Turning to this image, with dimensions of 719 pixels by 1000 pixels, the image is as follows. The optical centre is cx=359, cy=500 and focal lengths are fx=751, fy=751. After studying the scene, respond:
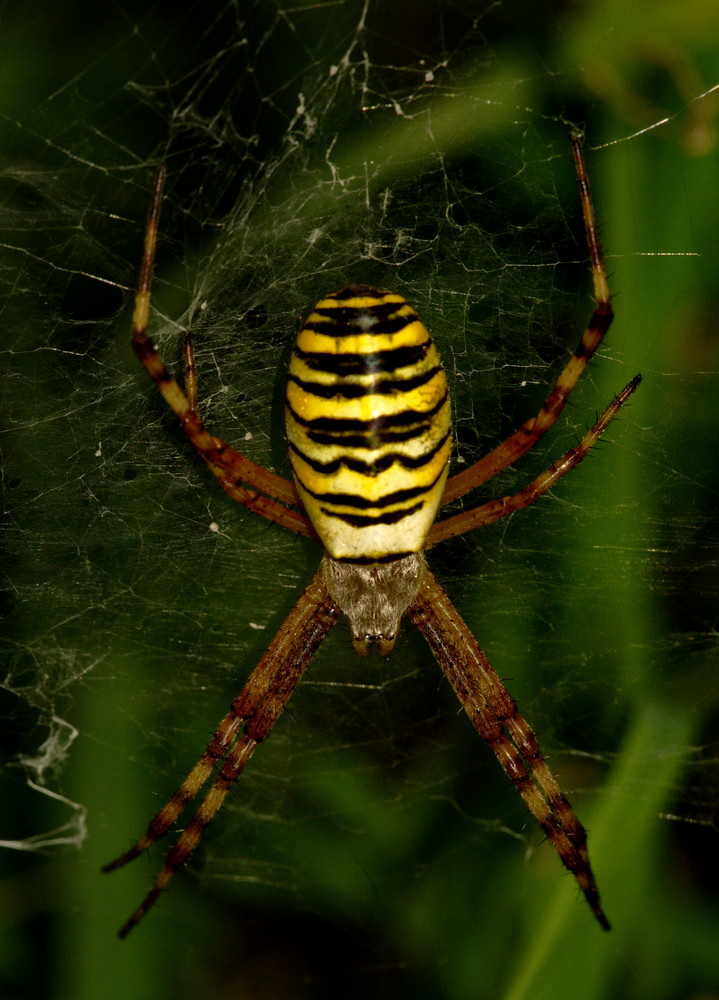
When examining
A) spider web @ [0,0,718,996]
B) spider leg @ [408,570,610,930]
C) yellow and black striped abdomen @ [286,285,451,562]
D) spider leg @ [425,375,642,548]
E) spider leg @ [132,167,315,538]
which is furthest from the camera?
spider leg @ [408,570,610,930]

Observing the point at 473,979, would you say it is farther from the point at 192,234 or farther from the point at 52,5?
the point at 52,5

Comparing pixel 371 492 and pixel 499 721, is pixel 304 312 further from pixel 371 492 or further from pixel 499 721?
pixel 499 721

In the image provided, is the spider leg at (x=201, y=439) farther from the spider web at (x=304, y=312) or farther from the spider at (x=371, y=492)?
the spider web at (x=304, y=312)

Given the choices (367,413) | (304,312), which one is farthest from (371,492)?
(304,312)

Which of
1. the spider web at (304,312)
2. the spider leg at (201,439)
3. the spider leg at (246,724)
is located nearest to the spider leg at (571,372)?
the spider web at (304,312)

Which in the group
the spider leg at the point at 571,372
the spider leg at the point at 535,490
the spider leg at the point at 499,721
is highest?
the spider leg at the point at 571,372

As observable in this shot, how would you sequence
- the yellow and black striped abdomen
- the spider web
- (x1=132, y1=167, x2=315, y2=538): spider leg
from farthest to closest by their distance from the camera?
the spider web < (x1=132, y1=167, x2=315, y2=538): spider leg < the yellow and black striped abdomen

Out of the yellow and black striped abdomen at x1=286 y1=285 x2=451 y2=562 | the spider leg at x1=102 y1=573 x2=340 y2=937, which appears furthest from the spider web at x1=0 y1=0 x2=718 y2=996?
the yellow and black striped abdomen at x1=286 y1=285 x2=451 y2=562

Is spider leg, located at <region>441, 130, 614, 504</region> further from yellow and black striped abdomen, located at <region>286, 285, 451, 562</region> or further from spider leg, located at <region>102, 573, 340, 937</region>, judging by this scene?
spider leg, located at <region>102, 573, 340, 937</region>
